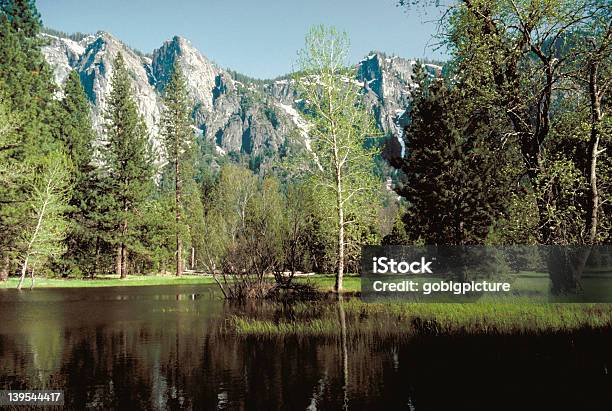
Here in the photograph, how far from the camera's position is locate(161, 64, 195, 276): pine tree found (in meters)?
65.1

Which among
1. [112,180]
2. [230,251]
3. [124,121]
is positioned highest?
[124,121]

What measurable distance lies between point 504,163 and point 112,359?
49.9 ft

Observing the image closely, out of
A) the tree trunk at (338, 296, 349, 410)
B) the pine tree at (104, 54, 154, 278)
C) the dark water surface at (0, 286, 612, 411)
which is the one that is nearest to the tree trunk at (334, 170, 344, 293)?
the tree trunk at (338, 296, 349, 410)

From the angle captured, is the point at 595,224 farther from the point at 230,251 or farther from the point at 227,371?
the point at 230,251

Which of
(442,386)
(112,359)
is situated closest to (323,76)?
(112,359)

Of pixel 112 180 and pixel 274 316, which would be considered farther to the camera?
pixel 112 180

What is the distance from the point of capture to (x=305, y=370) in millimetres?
11398

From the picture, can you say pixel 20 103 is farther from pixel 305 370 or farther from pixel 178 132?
pixel 305 370

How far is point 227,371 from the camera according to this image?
11422 millimetres

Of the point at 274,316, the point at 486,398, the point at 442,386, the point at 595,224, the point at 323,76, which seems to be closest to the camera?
the point at 486,398

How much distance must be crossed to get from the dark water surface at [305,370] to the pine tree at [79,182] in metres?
40.4

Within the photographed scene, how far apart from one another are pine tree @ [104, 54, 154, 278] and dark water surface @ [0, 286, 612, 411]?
40736mm

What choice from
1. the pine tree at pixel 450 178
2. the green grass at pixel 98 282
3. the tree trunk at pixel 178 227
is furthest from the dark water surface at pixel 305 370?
the tree trunk at pixel 178 227

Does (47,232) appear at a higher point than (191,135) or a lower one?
lower
